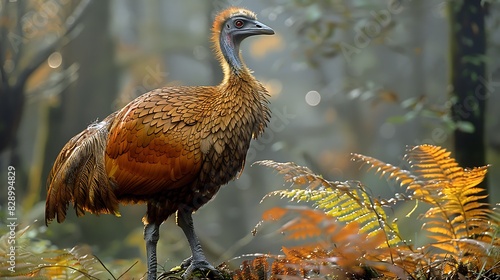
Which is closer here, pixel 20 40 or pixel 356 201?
pixel 356 201

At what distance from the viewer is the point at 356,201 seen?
2258 mm

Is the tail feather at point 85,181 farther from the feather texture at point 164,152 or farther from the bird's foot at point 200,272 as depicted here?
the bird's foot at point 200,272

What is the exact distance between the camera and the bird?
2.36 meters

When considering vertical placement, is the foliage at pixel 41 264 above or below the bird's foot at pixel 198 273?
above

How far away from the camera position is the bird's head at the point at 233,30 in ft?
8.41

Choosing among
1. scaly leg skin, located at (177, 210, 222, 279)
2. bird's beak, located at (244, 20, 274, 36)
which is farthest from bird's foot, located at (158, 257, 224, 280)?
bird's beak, located at (244, 20, 274, 36)

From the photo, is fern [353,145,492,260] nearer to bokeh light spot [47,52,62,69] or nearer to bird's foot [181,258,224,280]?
bird's foot [181,258,224,280]

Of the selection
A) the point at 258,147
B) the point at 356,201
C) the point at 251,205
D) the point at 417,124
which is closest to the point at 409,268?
the point at 356,201

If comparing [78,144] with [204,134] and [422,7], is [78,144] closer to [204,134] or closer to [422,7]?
[204,134]

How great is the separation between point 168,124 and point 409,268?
1069mm

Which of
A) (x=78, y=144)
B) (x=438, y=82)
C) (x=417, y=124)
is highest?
(x=78, y=144)

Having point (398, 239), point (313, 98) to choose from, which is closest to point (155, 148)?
point (398, 239)

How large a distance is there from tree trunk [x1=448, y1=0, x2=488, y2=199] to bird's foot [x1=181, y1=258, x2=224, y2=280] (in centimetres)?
210

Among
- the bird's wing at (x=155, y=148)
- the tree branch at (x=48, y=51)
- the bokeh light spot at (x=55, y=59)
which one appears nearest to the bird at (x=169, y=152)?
the bird's wing at (x=155, y=148)
